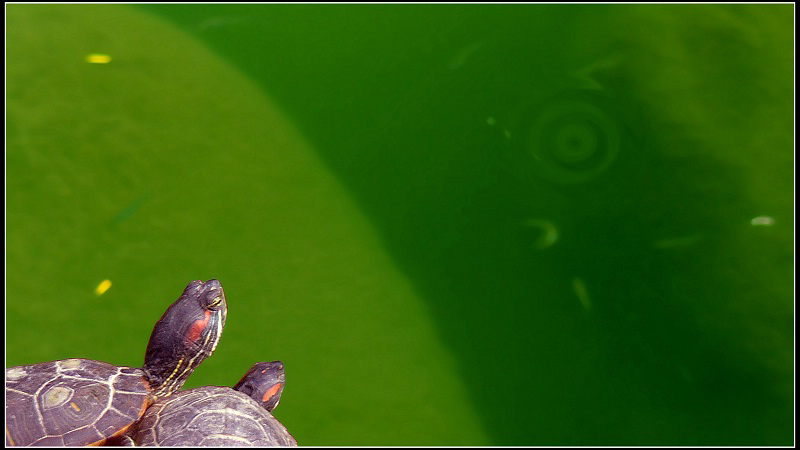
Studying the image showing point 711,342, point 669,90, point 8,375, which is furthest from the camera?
point 669,90

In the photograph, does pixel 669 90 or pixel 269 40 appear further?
pixel 269 40

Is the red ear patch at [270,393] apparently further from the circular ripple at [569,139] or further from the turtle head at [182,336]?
the circular ripple at [569,139]

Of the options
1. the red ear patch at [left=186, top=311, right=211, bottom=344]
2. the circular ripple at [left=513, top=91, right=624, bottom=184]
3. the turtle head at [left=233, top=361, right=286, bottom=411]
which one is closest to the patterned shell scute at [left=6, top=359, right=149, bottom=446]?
the red ear patch at [left=186, top=311, right=211, bottom=344]

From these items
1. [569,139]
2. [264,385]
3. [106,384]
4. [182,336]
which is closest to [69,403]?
[106,384]

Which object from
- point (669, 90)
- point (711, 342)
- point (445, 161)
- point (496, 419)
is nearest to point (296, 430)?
point (496, 419)

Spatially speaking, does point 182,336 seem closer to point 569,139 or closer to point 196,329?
point 196,329

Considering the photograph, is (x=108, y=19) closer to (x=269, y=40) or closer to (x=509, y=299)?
(x=269, y=40)

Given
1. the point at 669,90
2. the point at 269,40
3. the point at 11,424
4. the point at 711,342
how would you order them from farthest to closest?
the point at 269,40, the point at 669,90, the point at 711,342, the point at 11,424

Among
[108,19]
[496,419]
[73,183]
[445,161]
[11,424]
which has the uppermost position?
[108,19]

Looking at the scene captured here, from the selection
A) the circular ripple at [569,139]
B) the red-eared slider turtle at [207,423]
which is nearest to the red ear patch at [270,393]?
the red-eared slider turtle at [207,423]
